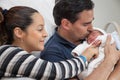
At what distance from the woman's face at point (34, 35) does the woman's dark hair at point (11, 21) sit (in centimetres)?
3

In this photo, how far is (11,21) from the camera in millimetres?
1385

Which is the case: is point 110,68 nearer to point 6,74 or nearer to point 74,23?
point 74,23

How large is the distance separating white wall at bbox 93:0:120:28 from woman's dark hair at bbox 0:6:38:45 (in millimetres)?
1467

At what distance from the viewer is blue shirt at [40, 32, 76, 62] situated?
1599 millimetres

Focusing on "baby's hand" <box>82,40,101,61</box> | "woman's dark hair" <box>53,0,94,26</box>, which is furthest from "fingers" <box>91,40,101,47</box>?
"woman's dark hair" <box>53,0,94,26</box>

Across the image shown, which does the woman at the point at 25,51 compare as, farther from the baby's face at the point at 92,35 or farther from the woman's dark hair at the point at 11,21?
the baby's face at the point at 92,35

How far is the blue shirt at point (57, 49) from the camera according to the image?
160cm

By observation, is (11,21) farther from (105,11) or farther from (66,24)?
(105,11)

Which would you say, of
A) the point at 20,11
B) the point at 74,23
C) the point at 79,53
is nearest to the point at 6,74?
the point at 20,11

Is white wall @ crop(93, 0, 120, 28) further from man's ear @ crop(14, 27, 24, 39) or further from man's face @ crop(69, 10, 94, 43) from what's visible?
man's ear @ crop(14, 27, 24, 39)

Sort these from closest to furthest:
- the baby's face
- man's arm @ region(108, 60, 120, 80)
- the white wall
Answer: man's arm @ region(108, 60, 120, 80)
the baby's face
the white wall

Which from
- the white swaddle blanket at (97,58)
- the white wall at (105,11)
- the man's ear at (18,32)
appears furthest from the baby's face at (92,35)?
the white wall at (105,11)

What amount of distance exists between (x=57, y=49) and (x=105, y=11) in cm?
137

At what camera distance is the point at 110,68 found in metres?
1.49
